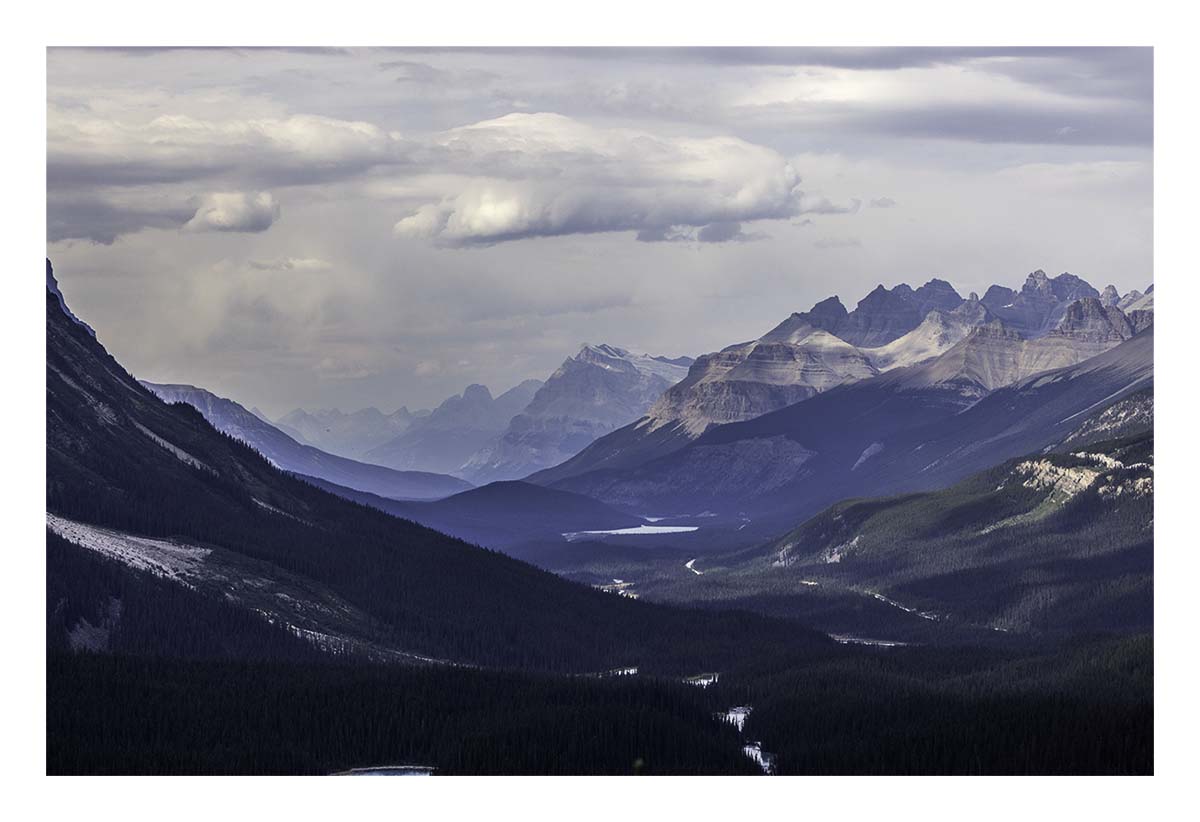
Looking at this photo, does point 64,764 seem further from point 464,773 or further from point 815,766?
point 815,766
